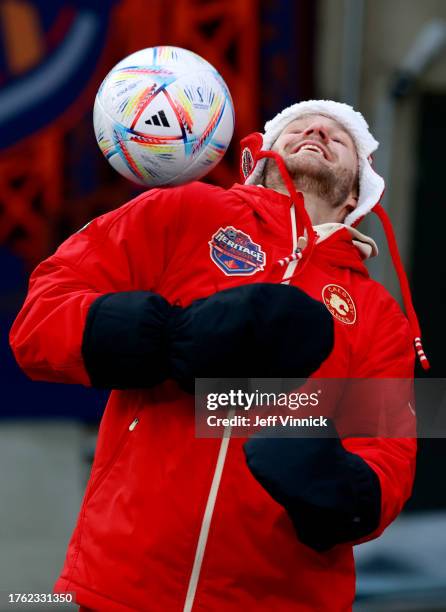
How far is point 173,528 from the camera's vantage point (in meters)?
2.62

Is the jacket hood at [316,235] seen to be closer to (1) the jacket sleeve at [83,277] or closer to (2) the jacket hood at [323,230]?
(2) the jacket hood at [323,230]

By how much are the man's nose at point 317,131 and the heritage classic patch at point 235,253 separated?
0.49m

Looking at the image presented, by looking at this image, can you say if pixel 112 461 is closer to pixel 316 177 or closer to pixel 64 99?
pixel 316 177

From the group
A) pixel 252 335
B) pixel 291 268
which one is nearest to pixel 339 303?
pixel 291 268

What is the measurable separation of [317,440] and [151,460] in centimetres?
44

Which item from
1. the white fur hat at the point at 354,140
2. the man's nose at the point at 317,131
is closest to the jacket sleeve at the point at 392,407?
the white fur hat at the point at 354,140

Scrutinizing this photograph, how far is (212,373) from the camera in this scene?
2.43 meters

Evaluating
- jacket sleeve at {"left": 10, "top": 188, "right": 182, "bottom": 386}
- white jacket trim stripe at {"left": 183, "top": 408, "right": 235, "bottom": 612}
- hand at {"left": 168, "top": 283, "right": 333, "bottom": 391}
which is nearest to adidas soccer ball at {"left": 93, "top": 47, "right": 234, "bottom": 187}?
jacket sleeve at {"left": 10, "top": 188, "right": 182, "bottom": 386}

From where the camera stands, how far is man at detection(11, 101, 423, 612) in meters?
2.42

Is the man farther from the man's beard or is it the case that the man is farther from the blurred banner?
the blurred banner

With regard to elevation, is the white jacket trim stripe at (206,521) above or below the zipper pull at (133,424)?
below

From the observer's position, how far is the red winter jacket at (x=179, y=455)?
2609mm

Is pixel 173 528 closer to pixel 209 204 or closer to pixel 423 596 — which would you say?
pixel 209 204

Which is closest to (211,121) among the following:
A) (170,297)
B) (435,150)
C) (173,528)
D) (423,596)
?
(170,297)
